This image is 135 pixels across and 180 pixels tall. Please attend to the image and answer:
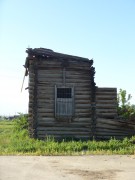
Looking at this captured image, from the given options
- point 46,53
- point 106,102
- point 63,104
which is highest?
point 46,53

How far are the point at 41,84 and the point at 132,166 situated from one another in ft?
28.7

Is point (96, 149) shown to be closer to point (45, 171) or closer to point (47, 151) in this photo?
point (47, 151)

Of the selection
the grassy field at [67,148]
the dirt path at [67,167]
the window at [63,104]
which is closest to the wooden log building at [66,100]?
the window at [63,104]

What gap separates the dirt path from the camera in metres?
10.3

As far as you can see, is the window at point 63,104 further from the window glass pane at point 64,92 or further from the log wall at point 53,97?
the log wall at point 53,97

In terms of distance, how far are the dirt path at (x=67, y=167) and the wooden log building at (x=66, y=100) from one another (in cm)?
548

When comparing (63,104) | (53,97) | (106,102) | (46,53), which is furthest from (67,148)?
(46,53)

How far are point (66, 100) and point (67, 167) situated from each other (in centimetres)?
808

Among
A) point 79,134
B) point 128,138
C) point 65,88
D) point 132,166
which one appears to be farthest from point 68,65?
point 132,166

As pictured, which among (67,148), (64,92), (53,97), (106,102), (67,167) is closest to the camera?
(67,167)

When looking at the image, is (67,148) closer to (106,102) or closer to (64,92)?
(64,92)

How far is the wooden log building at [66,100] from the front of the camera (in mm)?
19750

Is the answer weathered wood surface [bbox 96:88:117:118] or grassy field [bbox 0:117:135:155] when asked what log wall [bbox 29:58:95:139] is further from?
grassy field [bbox 0:117:135:155]

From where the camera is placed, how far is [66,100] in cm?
1981
